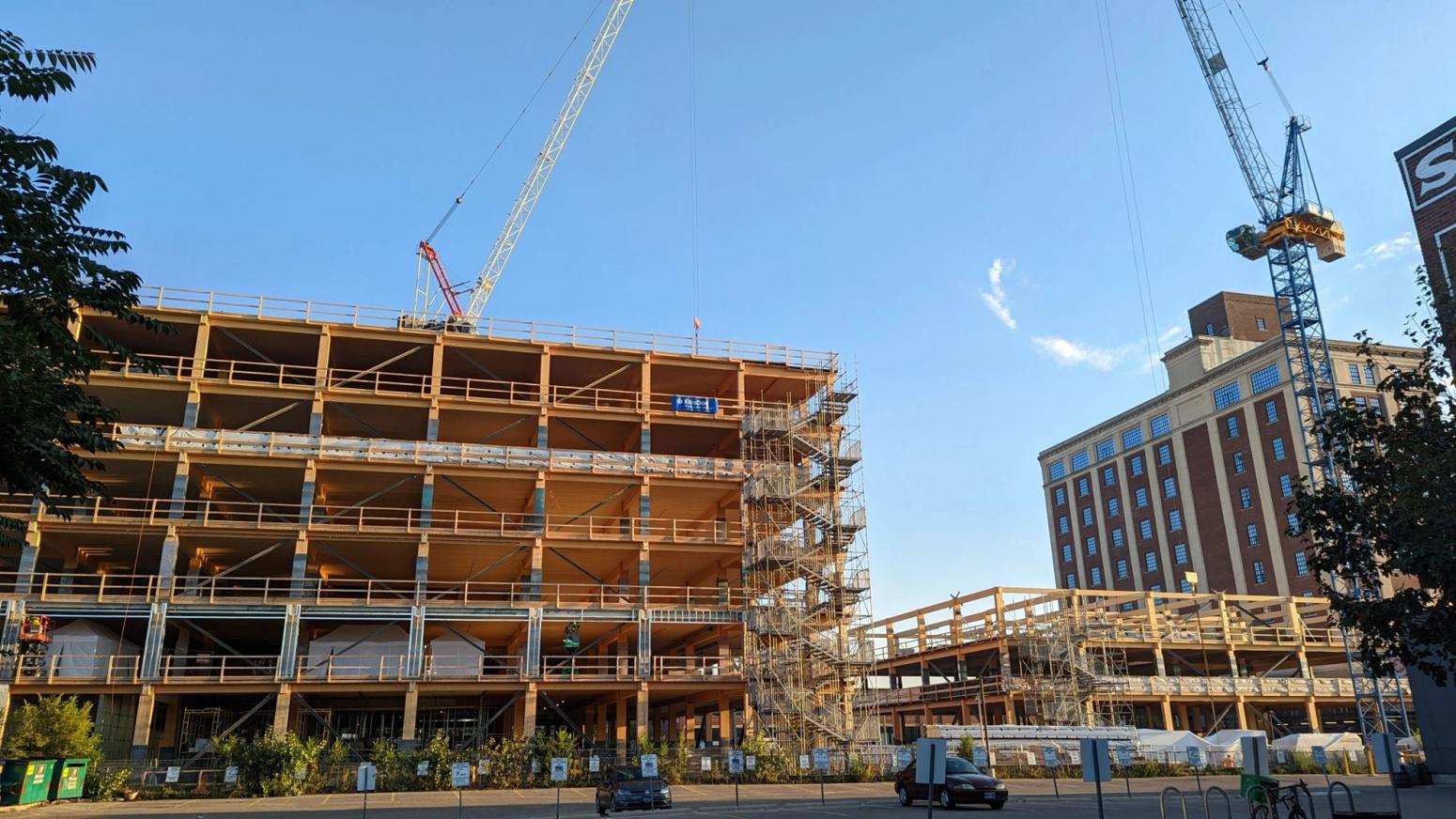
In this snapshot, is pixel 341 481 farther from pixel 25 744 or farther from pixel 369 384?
pixel 25 744

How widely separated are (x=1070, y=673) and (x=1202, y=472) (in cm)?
4321

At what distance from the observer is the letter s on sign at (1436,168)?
111ft

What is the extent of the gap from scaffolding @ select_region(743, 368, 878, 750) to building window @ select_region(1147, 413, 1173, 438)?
5118 centimetres

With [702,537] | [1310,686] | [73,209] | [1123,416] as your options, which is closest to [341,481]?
[702,537]

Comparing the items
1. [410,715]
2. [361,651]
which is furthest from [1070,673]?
[361,651]

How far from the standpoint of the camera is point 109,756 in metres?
40.8

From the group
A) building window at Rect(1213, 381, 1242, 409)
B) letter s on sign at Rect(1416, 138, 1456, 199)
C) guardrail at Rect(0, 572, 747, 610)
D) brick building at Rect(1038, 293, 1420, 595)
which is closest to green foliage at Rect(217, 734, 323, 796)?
guardrail at Rect(0, 572, 747, 610)

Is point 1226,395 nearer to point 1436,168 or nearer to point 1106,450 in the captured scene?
point 1106,450

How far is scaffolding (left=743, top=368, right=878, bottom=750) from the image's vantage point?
144 feet

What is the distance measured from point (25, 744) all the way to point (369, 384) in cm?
2308

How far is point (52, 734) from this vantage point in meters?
33.5

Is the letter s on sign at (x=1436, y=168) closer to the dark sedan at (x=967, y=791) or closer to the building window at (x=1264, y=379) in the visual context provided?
the dark sedan at (x=967, y=791)

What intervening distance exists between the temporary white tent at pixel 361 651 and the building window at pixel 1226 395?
7121cm

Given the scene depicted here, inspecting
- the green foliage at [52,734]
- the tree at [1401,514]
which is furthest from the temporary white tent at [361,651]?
the tree at [1401,514]
